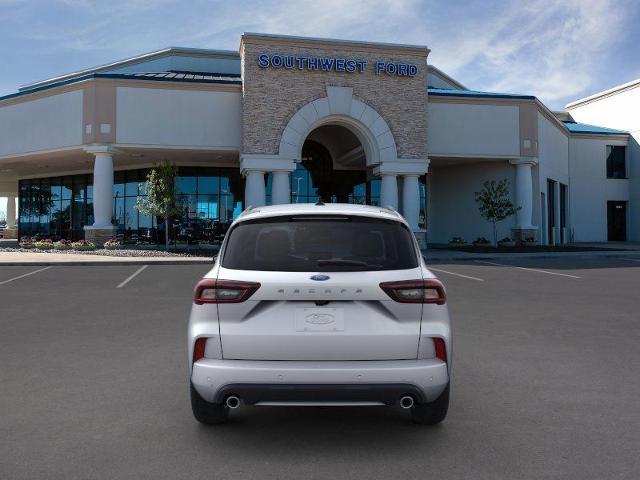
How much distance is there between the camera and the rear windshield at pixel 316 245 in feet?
12.8

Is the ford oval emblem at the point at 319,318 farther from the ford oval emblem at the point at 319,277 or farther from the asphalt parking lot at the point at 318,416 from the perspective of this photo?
the asphalt parking lot at the point at 318,416

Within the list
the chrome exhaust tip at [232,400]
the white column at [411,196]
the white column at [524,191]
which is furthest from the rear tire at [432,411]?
the white column at [524,191]

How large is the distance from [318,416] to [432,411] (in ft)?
3.11

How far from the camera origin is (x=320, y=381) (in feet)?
12.0

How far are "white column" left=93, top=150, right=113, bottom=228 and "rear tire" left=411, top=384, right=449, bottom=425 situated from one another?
2557cm

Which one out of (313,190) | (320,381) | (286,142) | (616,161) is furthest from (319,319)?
(616,161)

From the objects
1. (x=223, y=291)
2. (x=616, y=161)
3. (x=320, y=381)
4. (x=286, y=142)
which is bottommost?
(x=320, y=381)

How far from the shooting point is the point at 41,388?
5.28 m

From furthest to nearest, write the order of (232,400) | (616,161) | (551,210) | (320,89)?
(616,161), (551,210), (320,89), (232,400)

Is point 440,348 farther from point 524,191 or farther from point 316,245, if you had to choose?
point 524,191

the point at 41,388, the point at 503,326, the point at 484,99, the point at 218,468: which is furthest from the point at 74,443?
the point at 484,99

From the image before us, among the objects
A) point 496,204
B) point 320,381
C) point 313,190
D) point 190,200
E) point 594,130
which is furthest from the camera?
point 594,130

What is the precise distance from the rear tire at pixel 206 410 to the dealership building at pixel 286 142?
769 inches

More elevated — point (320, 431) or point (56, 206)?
point (56, 206)
